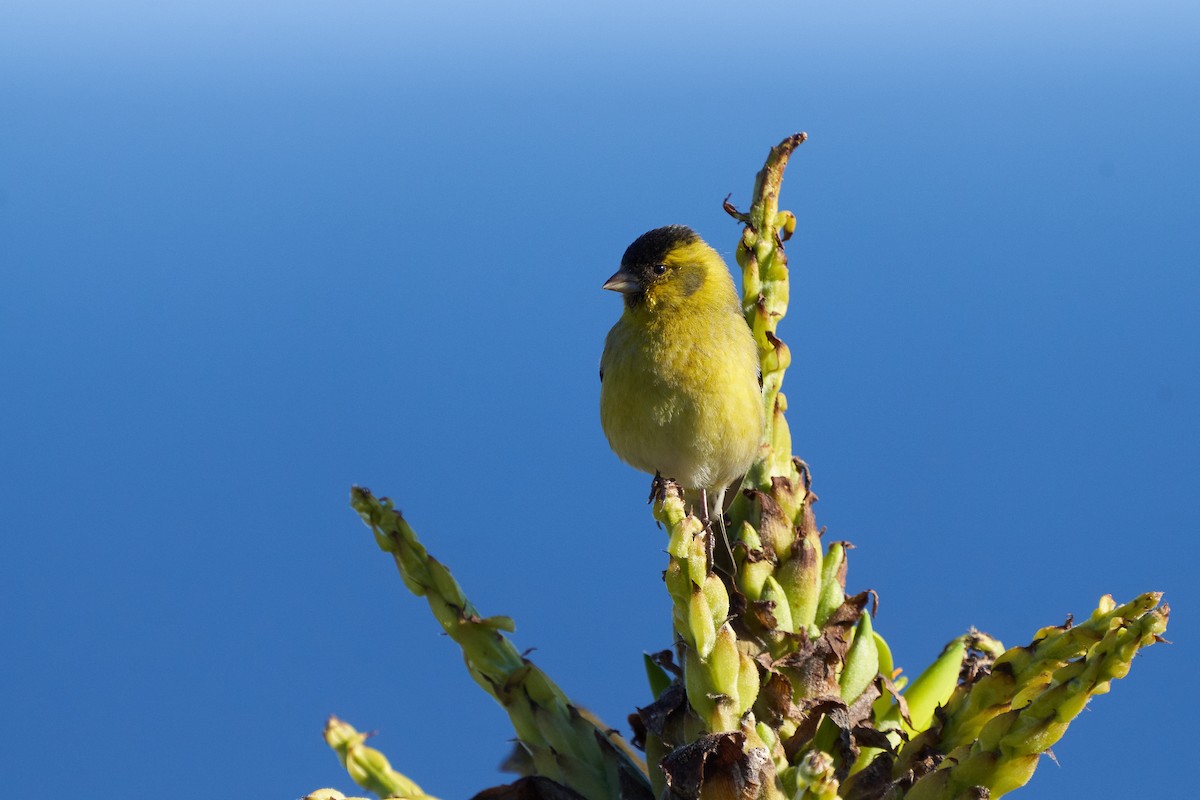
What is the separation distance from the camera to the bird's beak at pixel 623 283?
208 cm

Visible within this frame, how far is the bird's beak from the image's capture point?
2.08 meters

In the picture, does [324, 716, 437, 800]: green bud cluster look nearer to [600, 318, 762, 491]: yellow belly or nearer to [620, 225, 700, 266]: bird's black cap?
[600, 318, 762, 491]: yellow belly

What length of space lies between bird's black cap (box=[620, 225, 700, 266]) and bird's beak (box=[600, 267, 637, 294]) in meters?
0.02

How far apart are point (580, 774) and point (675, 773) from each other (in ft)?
0.89

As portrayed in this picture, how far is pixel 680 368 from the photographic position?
197cm

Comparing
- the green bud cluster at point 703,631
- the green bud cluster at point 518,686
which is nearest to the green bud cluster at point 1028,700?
the green bud cluster at point 703,631

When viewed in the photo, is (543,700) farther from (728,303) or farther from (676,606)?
(728,303)

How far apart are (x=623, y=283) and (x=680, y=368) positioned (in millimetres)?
210

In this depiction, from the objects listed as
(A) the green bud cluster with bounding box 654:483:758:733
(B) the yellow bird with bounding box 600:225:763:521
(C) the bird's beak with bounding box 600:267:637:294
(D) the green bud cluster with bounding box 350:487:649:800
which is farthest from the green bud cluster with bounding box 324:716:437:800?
(C) the bird's beak with bounding box 600:267:637:294

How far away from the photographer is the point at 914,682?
163 cm

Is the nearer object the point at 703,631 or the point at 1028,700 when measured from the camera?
the point at 703,631

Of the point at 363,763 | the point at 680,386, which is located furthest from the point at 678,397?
the point at 363,763

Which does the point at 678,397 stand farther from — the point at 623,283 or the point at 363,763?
the point at 363,763

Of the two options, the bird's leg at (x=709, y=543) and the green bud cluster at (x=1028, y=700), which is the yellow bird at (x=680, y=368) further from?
the green bud cluster at (x=1028, y=700)
